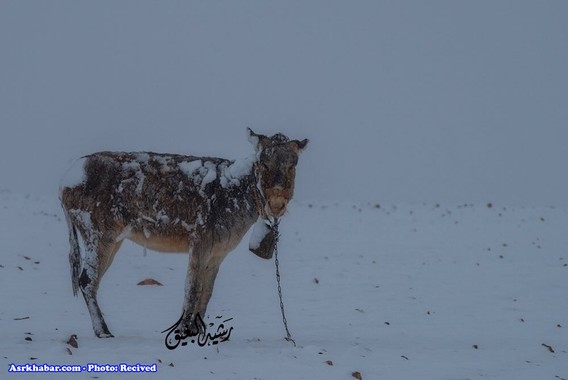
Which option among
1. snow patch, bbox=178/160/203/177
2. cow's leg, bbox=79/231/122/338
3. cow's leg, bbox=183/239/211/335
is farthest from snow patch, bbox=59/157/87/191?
cow's leg, bbox=183/239/211/335

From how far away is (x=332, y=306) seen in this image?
11977 millimetres

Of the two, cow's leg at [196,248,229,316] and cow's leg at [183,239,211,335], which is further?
cow's leg at [196,248,229,316]

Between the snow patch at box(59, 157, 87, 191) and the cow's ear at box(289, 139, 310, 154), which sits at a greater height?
the cow's ear at box(289, 139, 310, 154)

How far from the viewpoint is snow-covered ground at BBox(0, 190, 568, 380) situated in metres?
7.75

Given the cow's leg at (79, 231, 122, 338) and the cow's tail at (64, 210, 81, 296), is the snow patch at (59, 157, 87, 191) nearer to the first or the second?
the cow's tail at (64, 210, 81, 296)

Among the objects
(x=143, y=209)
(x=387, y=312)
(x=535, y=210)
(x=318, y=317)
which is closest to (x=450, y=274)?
(x=387, y=312)

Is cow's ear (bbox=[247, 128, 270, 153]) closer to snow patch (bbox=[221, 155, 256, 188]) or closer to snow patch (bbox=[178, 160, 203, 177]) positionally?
snow patch (bbox=[221, 155, 256, 188])

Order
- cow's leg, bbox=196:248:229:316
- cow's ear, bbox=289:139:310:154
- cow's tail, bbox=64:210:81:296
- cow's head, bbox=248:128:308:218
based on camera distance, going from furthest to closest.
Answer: cow's tail, bbox=64:210:81:296
cow's leg, bbox=196:248:229:316
cow's ear, bbox=289:139:310:154
cow's head, bbox=248:128:308:218

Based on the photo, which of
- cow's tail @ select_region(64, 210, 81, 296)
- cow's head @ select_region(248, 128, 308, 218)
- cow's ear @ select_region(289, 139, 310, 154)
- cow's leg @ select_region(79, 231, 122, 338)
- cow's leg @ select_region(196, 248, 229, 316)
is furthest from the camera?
cow's tail @ select_region(64, 210, 81, 296)

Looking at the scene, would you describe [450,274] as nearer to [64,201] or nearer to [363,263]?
[363,263]

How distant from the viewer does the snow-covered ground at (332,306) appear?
7.75m

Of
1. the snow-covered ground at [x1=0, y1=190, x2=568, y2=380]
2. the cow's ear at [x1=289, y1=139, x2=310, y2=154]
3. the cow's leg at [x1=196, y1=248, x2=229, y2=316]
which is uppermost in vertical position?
the cow's ear at [x1=289, y1=139, x2=310, y2=154]

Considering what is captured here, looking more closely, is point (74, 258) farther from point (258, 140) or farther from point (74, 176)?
point (258, 140)

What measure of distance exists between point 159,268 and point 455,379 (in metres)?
9.02
